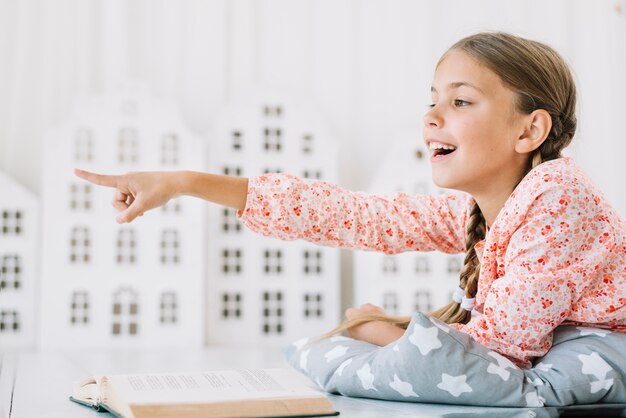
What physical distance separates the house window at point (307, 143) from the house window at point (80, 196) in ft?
1.74

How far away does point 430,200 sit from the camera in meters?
1.29

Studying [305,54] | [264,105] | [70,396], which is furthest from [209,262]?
[70,396]

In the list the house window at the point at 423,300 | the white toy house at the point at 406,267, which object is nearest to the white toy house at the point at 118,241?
the white toy house at the point at 406,267

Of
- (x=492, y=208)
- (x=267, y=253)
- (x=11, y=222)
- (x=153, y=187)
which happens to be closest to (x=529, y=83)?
(x=492, y=208)

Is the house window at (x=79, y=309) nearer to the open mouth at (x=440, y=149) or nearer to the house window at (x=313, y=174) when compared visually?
the house window at (x=313, y=174)

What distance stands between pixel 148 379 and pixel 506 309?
447 mm

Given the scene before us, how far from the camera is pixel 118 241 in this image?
5.90ft

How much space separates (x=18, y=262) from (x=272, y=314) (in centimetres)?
61

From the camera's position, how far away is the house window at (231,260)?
1.87 metres

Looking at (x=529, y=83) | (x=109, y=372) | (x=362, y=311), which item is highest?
(x=529, y=83)

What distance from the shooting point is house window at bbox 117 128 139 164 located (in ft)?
5.95

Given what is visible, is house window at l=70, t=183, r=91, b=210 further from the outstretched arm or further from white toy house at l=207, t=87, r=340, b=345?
the outstretched arm

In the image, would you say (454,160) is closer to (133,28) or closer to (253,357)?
(253,357)

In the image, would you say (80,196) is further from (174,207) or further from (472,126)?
(472,126)
